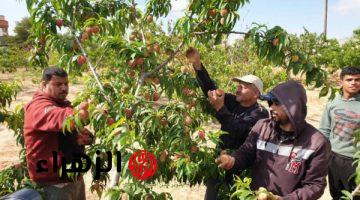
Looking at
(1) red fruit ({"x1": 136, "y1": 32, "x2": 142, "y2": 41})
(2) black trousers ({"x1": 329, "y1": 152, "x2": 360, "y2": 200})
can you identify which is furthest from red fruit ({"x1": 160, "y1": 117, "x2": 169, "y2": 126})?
(2) black trousers ({"x1": 329, "y1": 152, "x2": 360, "y2": 200})

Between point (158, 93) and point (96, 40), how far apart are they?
726 millimetres

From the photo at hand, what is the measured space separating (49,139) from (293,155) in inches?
72.9

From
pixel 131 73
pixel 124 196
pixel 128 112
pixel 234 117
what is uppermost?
pixel 131 73

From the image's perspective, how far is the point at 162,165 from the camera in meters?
2.55

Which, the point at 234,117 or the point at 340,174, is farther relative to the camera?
the point at 340,174

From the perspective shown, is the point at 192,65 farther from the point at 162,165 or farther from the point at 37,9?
the point at 37,9

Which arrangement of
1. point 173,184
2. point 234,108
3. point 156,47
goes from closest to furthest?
point 156,47
point 234,108
point 173,184

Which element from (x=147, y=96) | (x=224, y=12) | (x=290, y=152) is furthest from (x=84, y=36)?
(x=290, y=152)

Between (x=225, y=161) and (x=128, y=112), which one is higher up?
(x=128, y=112)

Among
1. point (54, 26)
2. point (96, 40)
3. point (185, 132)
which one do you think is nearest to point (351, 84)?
point (185, 132)

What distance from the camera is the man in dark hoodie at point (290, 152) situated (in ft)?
7.51

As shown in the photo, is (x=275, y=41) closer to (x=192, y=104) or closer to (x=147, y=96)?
(x=192, y=104)

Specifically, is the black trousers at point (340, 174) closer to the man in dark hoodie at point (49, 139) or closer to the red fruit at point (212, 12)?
the red fruit at point (212, 12)

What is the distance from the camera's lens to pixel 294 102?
232cm
